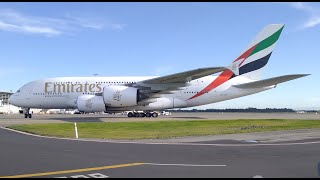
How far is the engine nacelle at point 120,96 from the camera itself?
34531 mm

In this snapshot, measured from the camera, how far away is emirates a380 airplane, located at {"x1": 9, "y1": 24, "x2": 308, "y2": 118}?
1405 inches

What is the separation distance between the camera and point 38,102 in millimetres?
40000

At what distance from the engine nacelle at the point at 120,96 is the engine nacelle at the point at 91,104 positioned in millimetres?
951

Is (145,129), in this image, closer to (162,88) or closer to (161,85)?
(161,85)

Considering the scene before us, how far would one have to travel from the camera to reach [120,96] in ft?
113

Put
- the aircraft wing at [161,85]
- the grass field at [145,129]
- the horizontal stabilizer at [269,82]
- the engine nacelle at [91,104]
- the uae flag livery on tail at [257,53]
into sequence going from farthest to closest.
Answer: the uae flag livery on tail at [257,53] < the engine nacelle at [91,104] < the aircraft wing at [161,85] < the horizontal stabilizer at [269,82] < the grass field at [145,129]

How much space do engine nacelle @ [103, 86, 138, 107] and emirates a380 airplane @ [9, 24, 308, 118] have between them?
0.27 metres

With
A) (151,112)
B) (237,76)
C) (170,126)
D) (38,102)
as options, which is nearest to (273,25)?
(237,76)

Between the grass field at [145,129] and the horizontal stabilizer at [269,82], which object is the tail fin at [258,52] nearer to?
the horizontal stabilizer at [269,82]

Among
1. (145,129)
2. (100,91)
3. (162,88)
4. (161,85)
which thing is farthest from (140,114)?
(145,129)

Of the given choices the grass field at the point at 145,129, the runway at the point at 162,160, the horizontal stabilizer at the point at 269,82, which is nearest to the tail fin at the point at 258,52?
the horizontal stabilizer at the point at 269,82

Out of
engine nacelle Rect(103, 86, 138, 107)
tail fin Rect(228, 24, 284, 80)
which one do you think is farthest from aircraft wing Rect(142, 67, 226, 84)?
tail fin Rect(228, 24, 284, 80)

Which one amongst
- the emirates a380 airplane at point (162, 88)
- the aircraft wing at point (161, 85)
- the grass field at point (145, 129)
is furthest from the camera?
the emirates a380 airplane at point (162, 88)

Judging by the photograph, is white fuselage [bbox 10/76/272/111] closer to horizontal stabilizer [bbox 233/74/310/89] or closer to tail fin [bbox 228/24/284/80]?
horizontal stabilizer [bbox 233/74/310/89]
